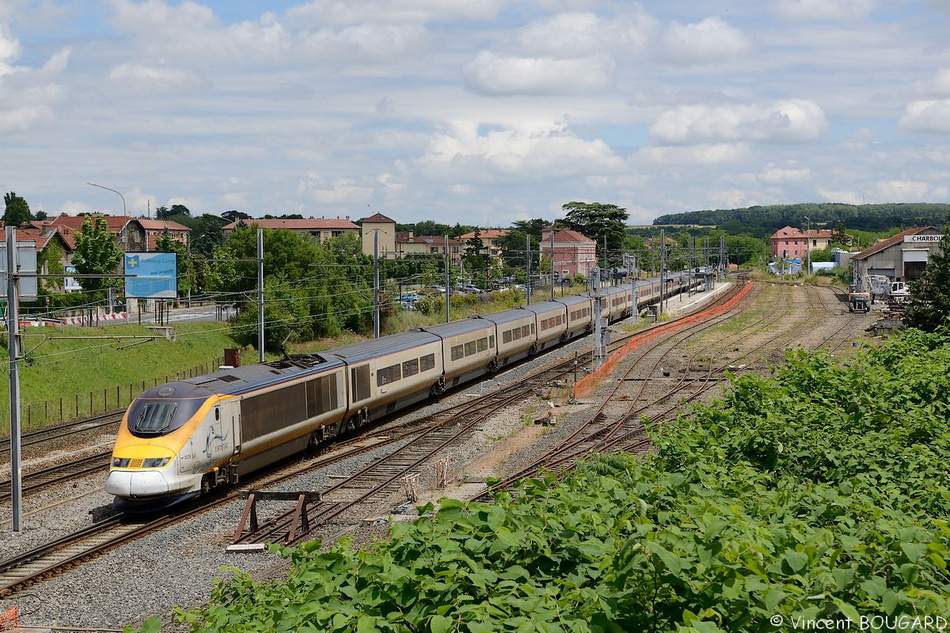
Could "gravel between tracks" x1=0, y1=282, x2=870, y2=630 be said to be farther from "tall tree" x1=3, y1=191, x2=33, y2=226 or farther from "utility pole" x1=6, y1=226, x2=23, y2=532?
"tall tree" x1=3, y1=191, x2=33, y2=226

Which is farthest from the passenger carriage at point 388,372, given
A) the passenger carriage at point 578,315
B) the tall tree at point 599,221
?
the tall tree at point 599,221

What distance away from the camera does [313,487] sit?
912 inches

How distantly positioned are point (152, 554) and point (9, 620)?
3.71 m

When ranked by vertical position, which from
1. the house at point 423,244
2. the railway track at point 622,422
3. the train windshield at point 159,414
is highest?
the house at point 423,244

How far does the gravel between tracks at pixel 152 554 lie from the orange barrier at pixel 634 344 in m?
10.6

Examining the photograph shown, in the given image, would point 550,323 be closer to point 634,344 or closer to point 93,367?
point 634,344

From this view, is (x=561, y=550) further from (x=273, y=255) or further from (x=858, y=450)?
(x=273, y=255)

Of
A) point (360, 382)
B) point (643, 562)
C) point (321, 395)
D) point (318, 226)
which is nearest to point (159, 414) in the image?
point (321, 395)

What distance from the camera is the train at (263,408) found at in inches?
794

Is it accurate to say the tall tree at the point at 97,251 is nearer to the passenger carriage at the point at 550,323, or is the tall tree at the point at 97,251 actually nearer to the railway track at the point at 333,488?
the passenger carriage at the point at 550,323

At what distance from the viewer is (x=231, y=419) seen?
21922 mm

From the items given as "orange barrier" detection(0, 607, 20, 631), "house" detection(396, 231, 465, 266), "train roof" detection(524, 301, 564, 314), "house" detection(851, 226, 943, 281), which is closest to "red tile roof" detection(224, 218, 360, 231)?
"house" detection(396, 231, 465, 266)

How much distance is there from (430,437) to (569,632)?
936 inches

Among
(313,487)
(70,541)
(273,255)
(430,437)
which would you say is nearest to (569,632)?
(70,541)
